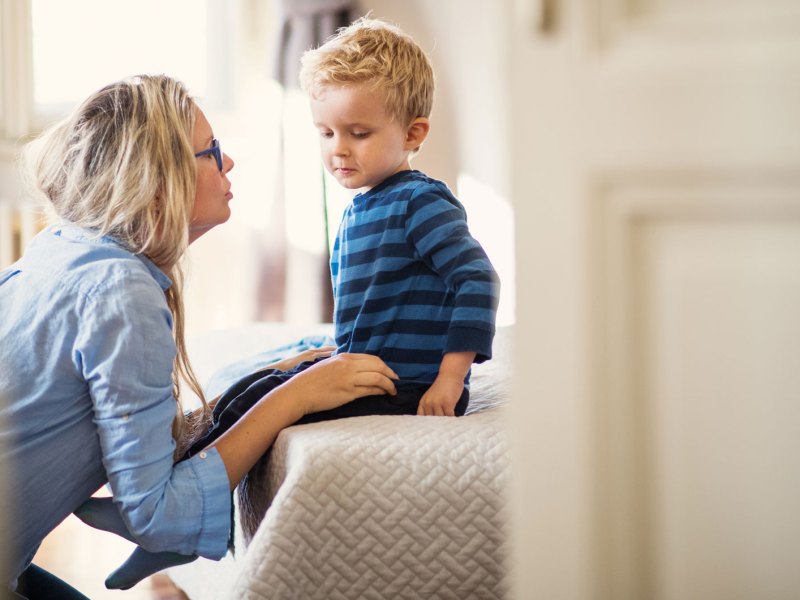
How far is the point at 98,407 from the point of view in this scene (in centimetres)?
118

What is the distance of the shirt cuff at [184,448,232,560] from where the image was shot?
1.23m

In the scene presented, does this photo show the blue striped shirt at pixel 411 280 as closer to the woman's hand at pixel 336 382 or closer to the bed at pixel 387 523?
the woman's hand at pixel 336 382

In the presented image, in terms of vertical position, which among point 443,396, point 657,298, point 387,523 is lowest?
point 387,523

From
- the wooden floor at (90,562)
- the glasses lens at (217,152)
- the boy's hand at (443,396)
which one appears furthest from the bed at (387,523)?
the wooden floor at (90,562)

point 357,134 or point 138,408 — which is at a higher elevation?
point 357,134

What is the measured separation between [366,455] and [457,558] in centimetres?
17

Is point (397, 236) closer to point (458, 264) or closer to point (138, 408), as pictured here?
point (458, 264)

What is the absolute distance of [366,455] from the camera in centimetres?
117

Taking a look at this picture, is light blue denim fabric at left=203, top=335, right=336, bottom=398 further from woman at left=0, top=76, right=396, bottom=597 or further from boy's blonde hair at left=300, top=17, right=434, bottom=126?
boy's blonde hair at left=300, top=17, right=434, bottom=126

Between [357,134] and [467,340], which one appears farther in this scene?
[357,134]

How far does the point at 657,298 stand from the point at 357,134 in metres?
0.89

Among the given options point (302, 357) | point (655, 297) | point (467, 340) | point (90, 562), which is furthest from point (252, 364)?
point (655, 297)

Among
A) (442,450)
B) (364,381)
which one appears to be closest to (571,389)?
(442,450)

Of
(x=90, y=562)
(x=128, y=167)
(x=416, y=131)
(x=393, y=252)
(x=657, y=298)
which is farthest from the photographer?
(x=90, y=562)
